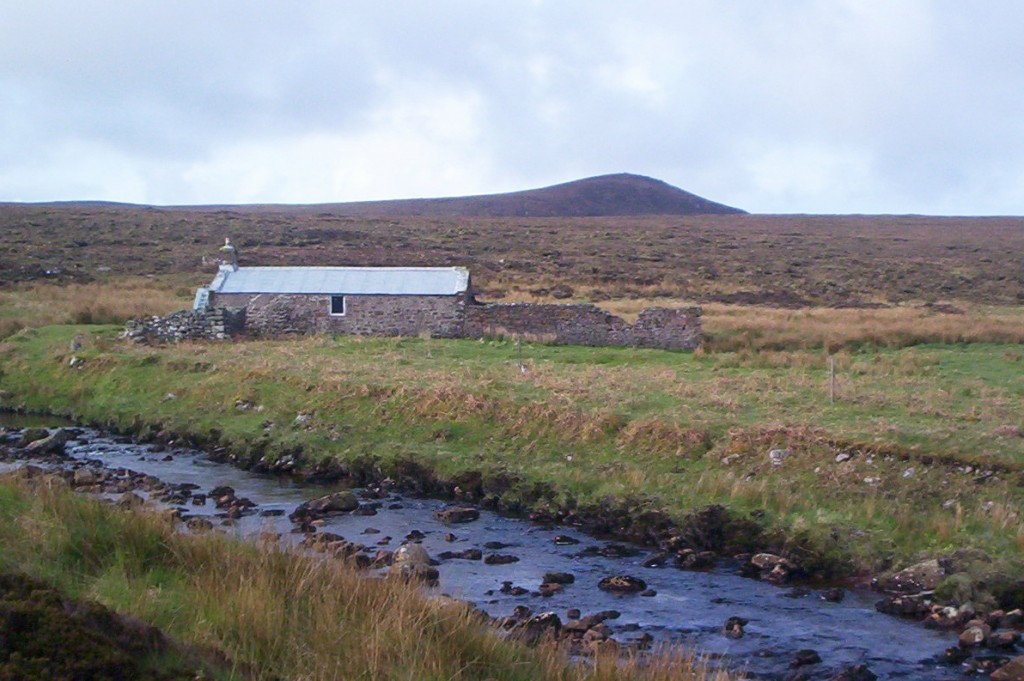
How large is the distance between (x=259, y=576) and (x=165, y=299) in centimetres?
3151

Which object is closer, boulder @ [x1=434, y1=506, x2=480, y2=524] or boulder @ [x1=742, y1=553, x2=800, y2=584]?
boulder @ [x1=742, y1=553, x2=800, y2=584]

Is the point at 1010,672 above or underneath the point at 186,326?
underneath

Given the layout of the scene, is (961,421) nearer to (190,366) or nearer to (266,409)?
(266,409)

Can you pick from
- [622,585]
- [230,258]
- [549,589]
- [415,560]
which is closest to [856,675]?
[622,585]

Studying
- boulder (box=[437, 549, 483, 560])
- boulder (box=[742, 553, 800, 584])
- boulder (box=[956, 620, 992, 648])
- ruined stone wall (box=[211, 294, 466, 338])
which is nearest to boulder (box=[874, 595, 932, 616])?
boulder (box=[956, 620, 992, 648])

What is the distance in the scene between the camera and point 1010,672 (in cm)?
898

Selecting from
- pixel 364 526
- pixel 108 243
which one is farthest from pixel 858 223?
pixel 364 526

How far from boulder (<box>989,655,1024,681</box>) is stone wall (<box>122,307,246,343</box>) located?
75.4 feet

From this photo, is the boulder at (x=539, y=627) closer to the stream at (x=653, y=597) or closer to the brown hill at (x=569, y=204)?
the stream at (x=653, y=597)

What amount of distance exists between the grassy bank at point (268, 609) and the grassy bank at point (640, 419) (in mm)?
6544

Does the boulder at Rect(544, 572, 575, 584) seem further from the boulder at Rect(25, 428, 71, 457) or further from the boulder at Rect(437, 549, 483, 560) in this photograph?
the boulder at Rect(25, 428, 71, 457)

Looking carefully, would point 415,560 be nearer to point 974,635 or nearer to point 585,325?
point 974,635

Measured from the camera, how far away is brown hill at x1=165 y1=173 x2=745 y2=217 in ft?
352

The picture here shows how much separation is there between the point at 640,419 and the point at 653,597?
226 inches
